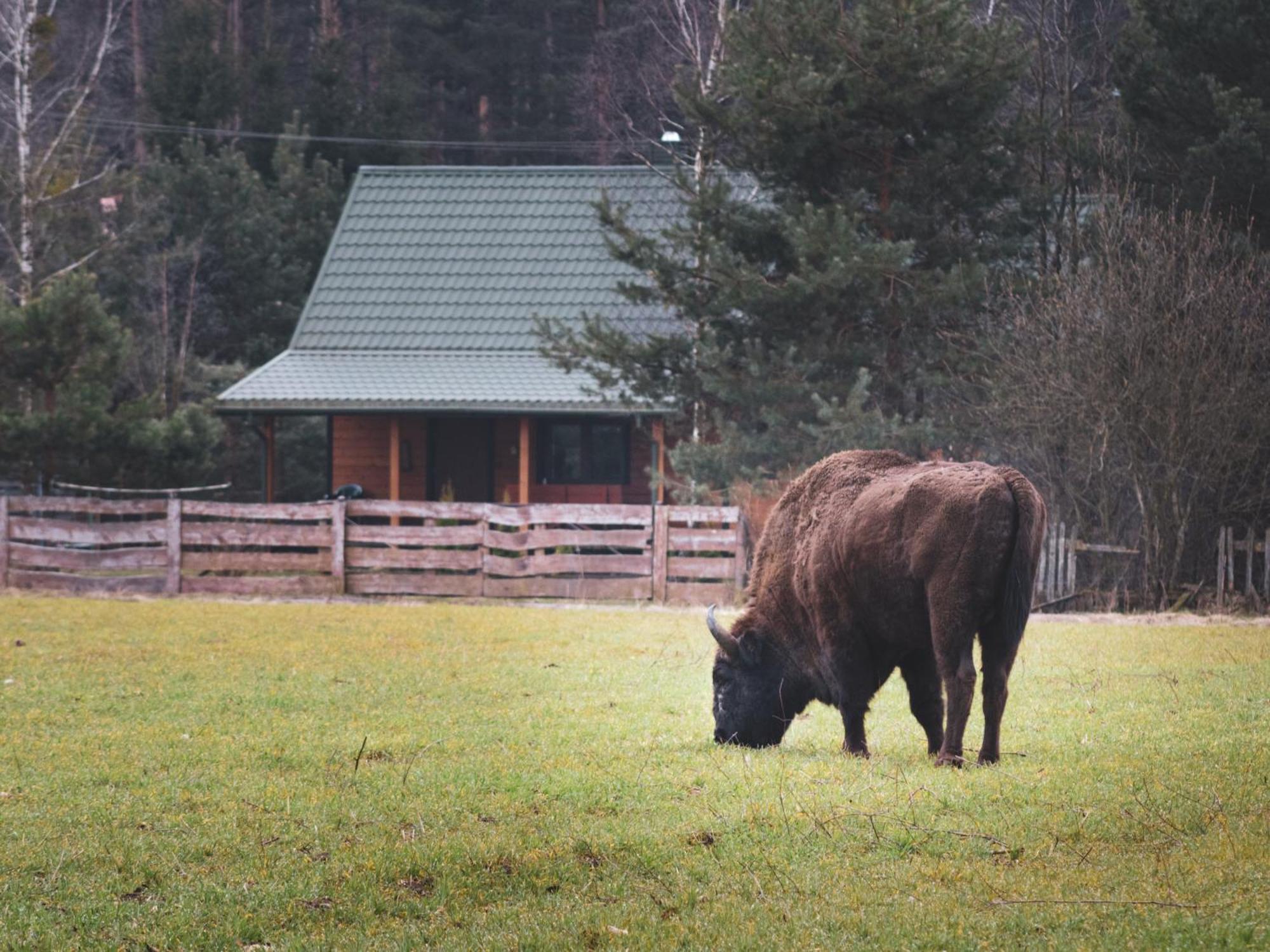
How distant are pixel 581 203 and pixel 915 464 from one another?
24316 mm

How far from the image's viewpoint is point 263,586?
20922mm

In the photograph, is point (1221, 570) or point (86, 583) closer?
point (1221, 570)

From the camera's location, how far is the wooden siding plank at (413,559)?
20.7 metres

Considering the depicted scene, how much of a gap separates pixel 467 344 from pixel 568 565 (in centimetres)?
1053

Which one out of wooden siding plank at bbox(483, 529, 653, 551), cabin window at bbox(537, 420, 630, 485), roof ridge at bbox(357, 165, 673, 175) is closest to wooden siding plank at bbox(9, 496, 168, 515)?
wooden siding plank at bbox(483, 529, 653, 551)

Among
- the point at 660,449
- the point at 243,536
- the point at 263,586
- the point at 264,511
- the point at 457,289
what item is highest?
the point at 457,289

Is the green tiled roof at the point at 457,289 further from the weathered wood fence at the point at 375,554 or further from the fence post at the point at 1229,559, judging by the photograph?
the fence post at the point at 1229,559

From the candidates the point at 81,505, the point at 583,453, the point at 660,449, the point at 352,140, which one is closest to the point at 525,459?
the point at 660,449

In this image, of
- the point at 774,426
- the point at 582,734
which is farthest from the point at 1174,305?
the point at 582,734

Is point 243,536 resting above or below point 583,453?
below

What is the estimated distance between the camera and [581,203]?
32688mm

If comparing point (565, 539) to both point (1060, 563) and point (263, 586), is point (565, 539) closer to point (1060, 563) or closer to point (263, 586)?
point (263, 586)

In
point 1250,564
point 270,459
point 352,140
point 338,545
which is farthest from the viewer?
point 352,140

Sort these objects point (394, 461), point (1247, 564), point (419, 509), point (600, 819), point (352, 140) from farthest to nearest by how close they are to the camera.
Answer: point (352, 140) < point (394, 461) < point (419, 509) < point (1247, 564) < point (600, 819)
